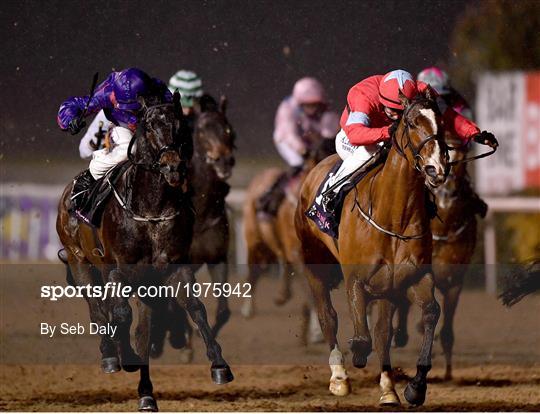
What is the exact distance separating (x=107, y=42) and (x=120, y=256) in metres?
1.37

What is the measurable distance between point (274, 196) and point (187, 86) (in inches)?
55.8

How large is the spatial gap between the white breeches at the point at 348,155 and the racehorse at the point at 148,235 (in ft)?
2.23

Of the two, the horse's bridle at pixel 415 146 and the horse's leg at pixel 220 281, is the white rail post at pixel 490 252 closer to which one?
the horse's leg at pixel 220 281

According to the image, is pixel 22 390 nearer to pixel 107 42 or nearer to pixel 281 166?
pixel 107 42

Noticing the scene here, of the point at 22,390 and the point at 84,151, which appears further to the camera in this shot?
the point at 22,390

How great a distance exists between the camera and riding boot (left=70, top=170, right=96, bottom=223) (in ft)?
21.0

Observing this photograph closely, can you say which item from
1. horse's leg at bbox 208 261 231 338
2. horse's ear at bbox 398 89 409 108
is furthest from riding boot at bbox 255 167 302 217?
horse's ear at bbox 398 89 409 108

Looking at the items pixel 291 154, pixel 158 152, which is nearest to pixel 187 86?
pixel 291 154

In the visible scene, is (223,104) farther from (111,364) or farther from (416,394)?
(416,394)

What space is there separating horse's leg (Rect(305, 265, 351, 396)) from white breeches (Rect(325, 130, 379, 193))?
541 millimetres

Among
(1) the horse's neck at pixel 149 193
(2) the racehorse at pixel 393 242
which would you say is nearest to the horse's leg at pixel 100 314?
(1) the horse's neck at pixel 149 193

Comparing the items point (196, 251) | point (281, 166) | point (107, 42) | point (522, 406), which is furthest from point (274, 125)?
point (522, 406)

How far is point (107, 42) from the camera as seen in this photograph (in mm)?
7043

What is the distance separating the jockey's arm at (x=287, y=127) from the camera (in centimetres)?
913
